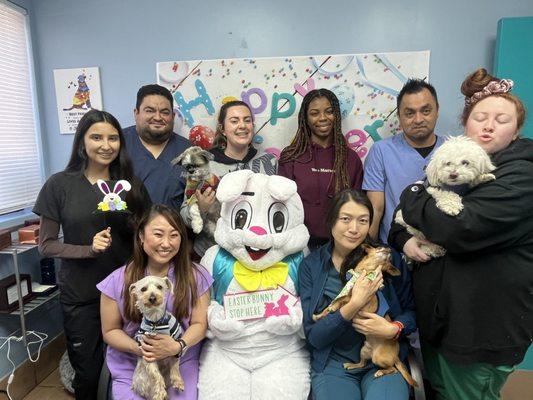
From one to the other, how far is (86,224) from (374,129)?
1858 millimetres

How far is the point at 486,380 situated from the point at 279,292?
2.83ft

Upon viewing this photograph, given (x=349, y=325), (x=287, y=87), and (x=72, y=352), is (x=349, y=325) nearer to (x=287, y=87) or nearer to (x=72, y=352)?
(x=72, y=352)

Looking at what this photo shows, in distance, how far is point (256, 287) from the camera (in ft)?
5.57

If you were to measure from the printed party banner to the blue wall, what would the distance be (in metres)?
0.07

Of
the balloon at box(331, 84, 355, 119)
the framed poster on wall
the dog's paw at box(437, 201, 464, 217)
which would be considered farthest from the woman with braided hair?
the framed poster on wall

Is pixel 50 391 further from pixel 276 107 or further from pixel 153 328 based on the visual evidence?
pixel 276 107

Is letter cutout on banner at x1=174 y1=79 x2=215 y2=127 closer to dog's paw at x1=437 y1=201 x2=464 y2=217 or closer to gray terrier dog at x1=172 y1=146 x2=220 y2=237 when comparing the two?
gray terrier dog at x1=172 y1=146 x2=220 y2=237

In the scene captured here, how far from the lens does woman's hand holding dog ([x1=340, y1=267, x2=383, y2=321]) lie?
1474mm

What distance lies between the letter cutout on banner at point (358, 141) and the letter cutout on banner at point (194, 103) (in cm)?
96

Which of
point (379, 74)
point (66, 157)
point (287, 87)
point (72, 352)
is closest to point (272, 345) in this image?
point (72, 352)

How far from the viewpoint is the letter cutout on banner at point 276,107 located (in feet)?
8.31

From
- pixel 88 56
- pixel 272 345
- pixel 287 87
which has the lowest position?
pixel 272 345

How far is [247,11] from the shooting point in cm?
249

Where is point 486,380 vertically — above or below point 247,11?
below
